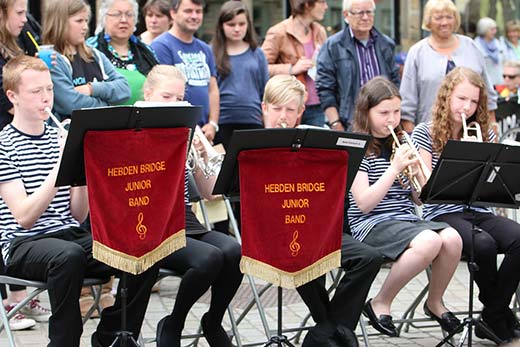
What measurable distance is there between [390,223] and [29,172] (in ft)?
6.21

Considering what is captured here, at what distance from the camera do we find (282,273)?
498 cm

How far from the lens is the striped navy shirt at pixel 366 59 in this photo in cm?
789

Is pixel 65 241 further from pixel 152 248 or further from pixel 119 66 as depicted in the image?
pixel 119 66

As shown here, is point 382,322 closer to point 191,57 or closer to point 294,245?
point 294,245

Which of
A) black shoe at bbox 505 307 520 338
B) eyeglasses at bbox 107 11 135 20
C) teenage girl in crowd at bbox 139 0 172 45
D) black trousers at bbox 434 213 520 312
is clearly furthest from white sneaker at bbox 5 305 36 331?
teenage girl in crowd at bbox 139 0 172 45

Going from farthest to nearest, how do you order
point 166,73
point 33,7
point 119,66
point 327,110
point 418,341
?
point 33,7 → point 327,110 → point 119,66 → point 418,341 → point 166,73

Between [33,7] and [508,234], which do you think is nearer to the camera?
[508,234]

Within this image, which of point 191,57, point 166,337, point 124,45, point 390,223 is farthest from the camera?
point 191,57

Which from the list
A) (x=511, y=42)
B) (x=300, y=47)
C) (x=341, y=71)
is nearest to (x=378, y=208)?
(x=341, y=71)

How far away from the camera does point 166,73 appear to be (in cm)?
566

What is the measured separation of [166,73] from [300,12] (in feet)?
9.64

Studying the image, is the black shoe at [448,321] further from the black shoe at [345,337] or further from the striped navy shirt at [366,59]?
the striped navy shirt at [366,59]

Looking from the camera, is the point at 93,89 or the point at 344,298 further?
the point at 93,89

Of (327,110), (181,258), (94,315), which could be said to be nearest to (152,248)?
(181,258)
